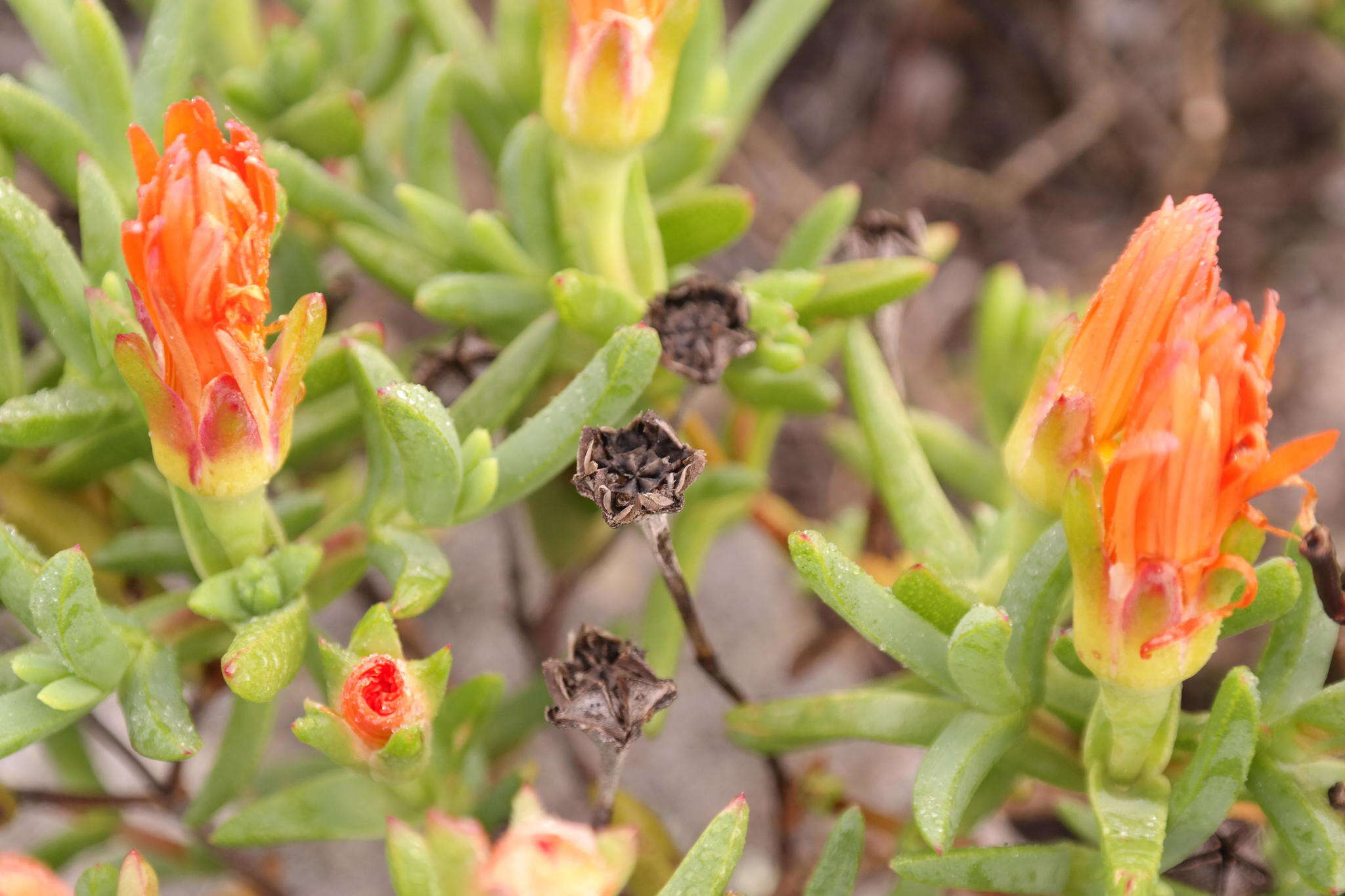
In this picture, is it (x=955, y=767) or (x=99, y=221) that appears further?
(x=99, y=221)

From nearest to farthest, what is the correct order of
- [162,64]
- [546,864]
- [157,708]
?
[546,864] < [157,708] < [162,64]

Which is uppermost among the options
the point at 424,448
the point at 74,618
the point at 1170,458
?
the point at 1170,458

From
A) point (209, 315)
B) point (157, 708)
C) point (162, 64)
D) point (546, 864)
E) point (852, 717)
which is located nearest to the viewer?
point (546, 864)

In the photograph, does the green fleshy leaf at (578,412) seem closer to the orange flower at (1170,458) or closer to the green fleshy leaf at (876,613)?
the green fleshy leaf at (876,613)

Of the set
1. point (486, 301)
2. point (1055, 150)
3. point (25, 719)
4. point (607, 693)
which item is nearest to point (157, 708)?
point (25, 719)

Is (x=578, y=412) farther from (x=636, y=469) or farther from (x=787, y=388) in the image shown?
(x=787, y=388)

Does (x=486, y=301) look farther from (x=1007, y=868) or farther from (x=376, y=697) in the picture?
(x=1007, y=868)

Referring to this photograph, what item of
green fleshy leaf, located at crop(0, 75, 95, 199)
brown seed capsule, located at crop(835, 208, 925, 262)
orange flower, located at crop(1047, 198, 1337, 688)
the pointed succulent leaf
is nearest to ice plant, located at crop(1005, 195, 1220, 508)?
orange flower, located at crop(1047, 198, 1337, 688)

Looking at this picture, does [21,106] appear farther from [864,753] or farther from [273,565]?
[864,753]

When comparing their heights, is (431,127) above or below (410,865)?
above
